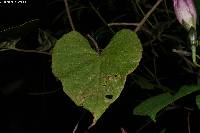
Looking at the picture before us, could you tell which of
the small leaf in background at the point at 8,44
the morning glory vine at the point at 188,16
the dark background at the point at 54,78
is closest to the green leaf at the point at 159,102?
the morning glory vine at the point at 188,16

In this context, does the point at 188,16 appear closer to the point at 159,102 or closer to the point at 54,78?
the point at 159,102

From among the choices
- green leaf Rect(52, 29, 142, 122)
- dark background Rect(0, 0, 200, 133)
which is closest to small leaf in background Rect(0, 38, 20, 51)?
green leaf Rect(52, 29, 142, 122)

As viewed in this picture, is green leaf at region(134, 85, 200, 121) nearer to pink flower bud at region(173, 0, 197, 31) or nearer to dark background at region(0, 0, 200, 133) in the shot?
pink flower bud at region(173, 0, 197, 31)

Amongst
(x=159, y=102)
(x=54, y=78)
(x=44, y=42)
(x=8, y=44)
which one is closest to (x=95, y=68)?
(x=159, y=102)

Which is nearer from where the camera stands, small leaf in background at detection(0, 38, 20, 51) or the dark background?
small leaf in background at detection(0, 38, 20, 51)

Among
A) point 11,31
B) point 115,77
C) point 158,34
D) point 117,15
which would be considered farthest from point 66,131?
point 115,77
